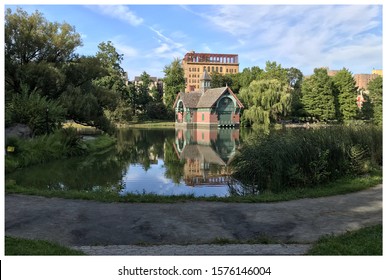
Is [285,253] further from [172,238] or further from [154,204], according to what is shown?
[154,204]

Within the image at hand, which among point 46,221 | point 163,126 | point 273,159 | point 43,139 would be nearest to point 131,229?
point 46,221

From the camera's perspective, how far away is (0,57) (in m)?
4.45

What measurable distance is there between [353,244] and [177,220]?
2.38 metres

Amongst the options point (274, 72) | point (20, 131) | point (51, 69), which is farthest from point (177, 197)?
point (274, 72)

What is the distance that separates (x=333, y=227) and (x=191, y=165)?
26.7ft

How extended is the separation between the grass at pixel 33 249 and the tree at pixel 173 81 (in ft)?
152

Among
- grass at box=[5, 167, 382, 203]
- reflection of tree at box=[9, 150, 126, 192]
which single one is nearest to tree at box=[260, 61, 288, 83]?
reflection of tree at box=[9, 150, 126, 192]

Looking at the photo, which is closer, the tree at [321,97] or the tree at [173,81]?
the tree at [321,97]

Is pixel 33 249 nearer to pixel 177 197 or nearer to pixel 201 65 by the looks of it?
pixel 177 197

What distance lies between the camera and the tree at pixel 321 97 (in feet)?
131

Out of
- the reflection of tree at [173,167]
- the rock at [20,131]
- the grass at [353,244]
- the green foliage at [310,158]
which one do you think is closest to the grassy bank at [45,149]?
the rock at [20,131]

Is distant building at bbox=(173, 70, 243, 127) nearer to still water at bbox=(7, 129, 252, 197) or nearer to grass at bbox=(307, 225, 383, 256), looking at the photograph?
still water at bbox=(7, 129, 252, 197)

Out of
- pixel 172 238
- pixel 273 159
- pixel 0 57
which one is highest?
pixel 0 57

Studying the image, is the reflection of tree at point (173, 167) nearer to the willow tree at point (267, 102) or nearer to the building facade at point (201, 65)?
the willow tree at point (267, 102)
